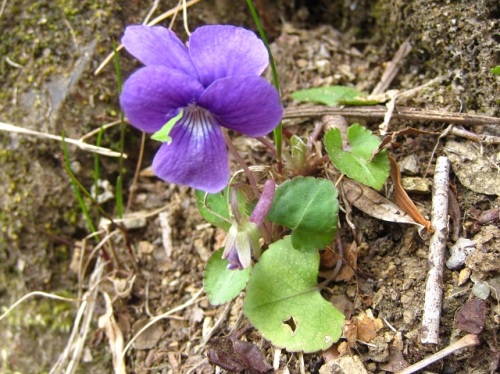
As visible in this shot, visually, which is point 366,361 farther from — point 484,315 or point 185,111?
point 185,111

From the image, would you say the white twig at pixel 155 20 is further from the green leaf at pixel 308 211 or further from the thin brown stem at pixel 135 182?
the green leaf at pixel 308 211

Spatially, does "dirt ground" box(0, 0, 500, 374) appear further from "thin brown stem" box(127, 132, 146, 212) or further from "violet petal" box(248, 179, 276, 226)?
"violet petal" box(248, 179, 276, 226)

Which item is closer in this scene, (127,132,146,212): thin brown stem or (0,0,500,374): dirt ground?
(0,0,500,374): dirt ground

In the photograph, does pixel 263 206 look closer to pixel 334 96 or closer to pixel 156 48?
pixel 156 48

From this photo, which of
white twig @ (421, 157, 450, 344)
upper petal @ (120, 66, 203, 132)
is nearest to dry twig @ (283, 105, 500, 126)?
white twig @ (421, 157, 450, 344)

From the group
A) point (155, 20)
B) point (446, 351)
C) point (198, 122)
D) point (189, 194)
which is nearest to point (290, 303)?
point (446, 351)

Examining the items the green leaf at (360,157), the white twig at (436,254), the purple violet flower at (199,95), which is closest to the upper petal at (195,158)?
the purple violet flower at (199,95)
